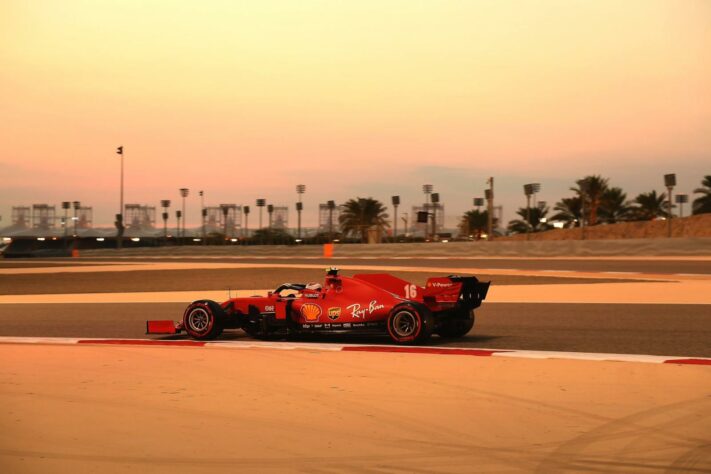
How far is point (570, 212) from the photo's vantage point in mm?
99625

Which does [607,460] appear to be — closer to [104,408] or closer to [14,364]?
[104,408]

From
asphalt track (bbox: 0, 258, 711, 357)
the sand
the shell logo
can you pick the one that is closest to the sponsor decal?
the shell logo

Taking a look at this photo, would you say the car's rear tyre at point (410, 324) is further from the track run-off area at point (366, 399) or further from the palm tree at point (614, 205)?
the palm tree at point (614, 205)

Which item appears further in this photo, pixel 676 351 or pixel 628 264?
pixel 628 264

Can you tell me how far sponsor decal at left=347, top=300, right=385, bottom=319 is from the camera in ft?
41.9

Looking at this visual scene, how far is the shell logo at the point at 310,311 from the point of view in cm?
1315

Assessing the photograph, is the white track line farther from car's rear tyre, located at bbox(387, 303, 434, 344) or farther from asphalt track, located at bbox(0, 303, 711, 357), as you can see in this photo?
asphalt track, located at bbox(0, 303, 711, 357)

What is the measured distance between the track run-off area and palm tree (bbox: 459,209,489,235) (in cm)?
10769

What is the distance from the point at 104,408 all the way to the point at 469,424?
3342 millimetres

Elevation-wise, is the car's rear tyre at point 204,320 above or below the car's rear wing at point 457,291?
below

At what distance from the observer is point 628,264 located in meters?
38.6

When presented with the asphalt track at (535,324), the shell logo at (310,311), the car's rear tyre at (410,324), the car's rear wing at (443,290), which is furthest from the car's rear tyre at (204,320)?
the car's rear tyre at (410,324)

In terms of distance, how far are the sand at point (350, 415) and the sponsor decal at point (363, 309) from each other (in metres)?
1.39

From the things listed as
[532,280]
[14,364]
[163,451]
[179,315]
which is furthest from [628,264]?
[163,451]
